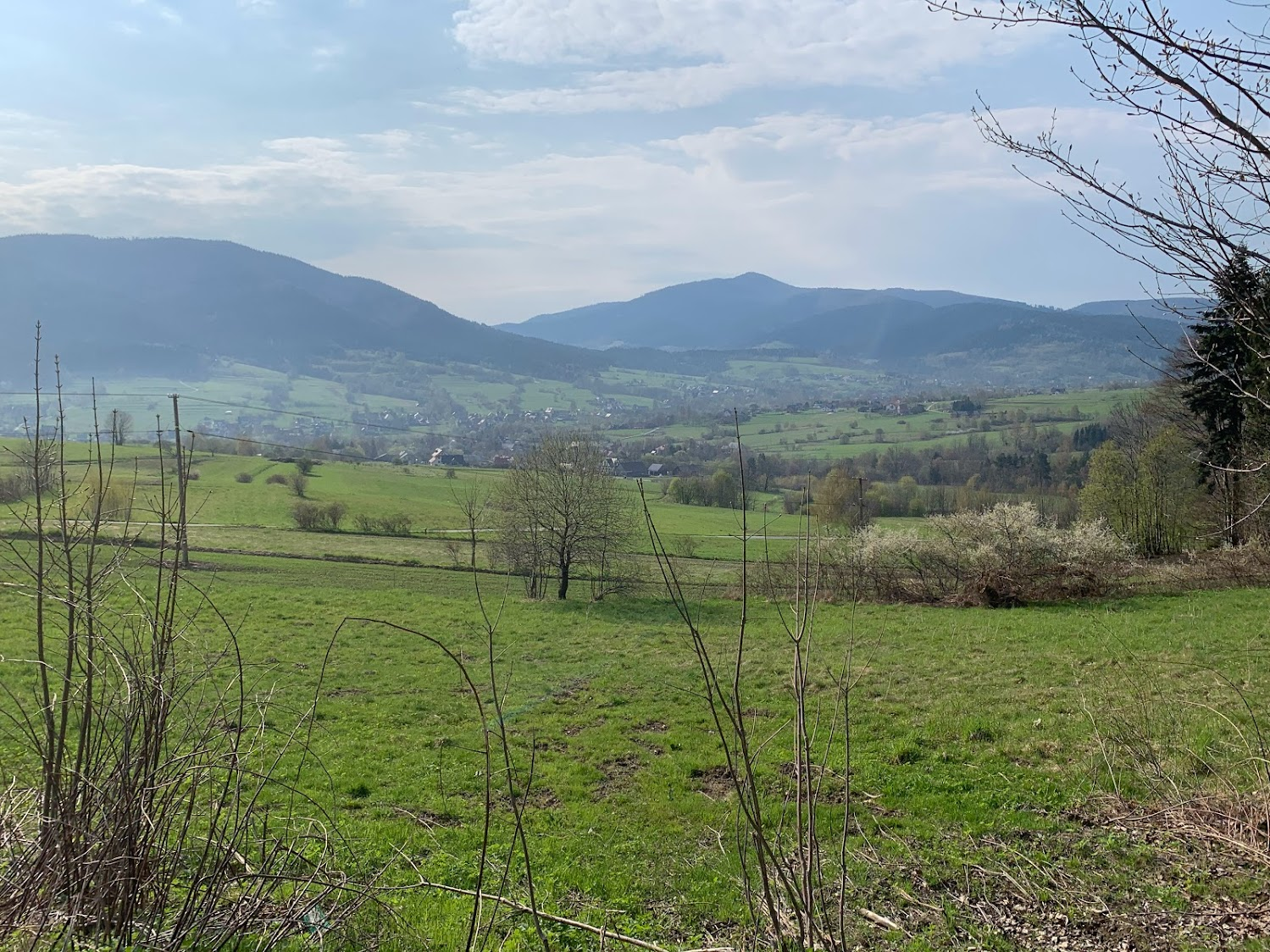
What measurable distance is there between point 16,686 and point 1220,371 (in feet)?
51.3

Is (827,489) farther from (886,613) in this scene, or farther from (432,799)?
(432,799)

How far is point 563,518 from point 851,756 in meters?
18.5

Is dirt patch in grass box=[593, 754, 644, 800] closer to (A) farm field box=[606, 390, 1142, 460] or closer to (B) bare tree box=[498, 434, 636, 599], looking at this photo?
(B) bare tree box=[498, 434, 636, 599]

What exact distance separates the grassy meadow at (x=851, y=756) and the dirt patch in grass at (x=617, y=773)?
0.04 meters

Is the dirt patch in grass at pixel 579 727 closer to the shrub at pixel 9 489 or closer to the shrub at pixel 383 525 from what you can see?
the shrub at pixel 9 489

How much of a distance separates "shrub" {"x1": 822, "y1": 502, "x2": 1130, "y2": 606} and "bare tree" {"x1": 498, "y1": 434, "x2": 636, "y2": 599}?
759cm

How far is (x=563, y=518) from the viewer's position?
1054 inches

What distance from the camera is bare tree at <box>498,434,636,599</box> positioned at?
26312 mm

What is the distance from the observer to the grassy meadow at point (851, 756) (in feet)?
15.5

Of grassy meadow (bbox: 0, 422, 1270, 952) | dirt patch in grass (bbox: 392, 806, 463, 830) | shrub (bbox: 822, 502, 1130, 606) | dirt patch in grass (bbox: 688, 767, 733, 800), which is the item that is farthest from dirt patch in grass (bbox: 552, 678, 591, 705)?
shrub (bbox: 822, 502, 1130, 606)

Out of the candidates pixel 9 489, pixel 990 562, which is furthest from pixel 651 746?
pixel 990 562

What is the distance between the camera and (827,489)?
133 feet


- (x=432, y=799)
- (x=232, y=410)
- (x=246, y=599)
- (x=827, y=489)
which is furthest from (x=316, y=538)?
(x=232, y=410)

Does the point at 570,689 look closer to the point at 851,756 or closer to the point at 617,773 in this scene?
the point at 617,773
